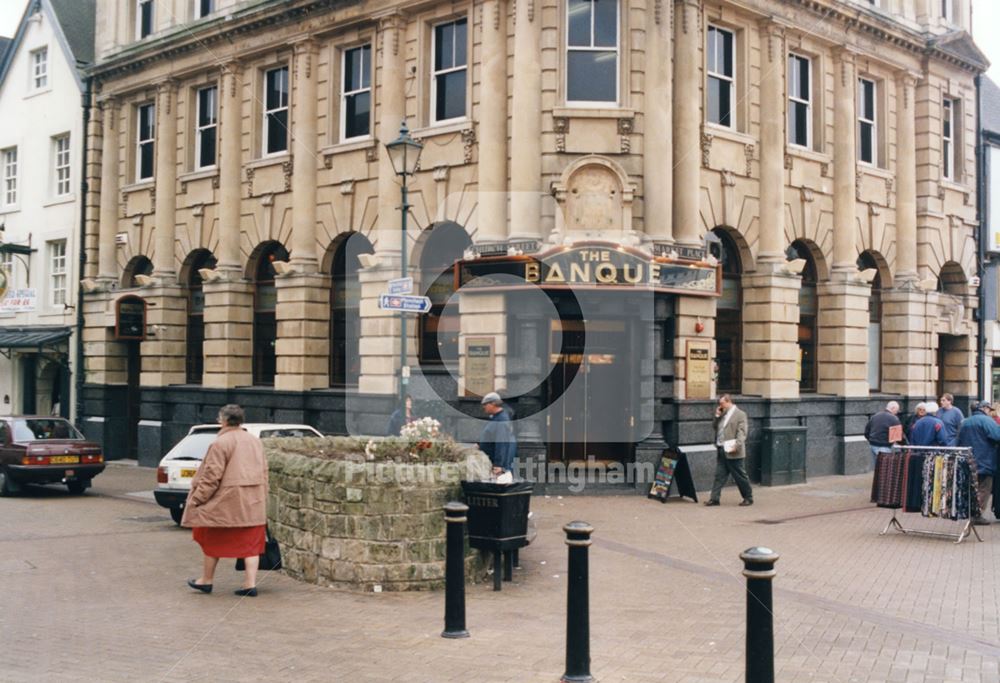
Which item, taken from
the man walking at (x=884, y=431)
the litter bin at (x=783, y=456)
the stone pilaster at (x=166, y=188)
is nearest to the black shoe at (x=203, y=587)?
the man walking at (x=884, y=431)

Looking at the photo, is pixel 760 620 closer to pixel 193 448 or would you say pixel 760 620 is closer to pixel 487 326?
pixel 193 448

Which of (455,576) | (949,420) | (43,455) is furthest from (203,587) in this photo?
(949,420)

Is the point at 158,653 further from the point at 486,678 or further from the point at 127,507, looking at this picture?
the point at 127,507

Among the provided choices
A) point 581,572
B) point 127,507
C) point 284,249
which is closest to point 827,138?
point 284,249

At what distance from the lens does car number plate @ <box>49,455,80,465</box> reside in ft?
65.6

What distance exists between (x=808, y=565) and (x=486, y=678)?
5.99 m

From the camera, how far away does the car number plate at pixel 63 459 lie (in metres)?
→ 20.0

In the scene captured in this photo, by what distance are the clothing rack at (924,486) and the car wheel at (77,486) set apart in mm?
15301

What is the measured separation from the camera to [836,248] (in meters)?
23.3

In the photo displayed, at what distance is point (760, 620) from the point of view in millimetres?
5922

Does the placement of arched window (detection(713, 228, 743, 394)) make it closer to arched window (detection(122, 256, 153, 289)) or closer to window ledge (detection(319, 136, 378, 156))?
window ledge (detection(319, 136, 378, 156))

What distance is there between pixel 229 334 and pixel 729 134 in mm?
12956

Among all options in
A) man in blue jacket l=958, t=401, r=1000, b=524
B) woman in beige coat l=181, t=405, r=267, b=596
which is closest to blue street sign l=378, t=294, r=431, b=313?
woman in beige coat l=181, t=405, r=267, b=596

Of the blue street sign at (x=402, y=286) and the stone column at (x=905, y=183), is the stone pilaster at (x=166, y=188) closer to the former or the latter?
the blue street sign at (x=402, y=286)
